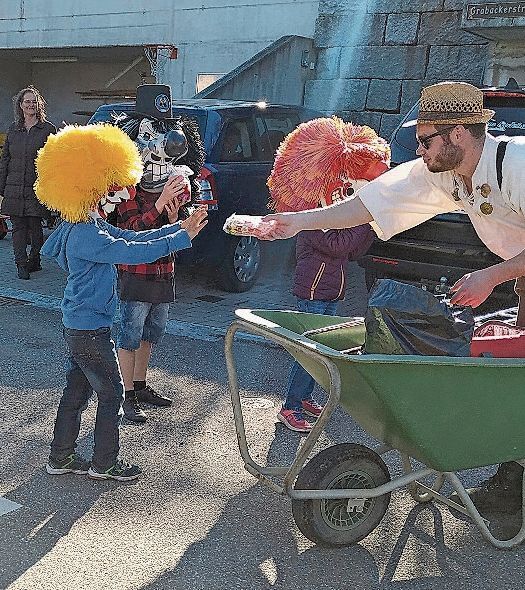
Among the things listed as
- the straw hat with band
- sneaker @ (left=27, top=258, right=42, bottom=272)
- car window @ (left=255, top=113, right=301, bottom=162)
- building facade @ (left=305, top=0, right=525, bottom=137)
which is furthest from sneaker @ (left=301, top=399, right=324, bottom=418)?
building facade @ (left=305, top=0, right=525, bottom=137)

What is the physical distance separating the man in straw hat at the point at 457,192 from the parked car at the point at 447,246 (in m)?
2.24

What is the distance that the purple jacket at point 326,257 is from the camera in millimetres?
4465

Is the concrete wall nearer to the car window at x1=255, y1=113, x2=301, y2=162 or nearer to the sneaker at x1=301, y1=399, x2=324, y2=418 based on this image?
the car window at x1=255, y1=113, x2=301, y2=162

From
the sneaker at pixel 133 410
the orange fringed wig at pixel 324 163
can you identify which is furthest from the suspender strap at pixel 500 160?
the sneaker at pixel 133 410

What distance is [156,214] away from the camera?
4480mm

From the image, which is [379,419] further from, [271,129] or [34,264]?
[34,264]

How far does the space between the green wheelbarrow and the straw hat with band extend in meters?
0.90

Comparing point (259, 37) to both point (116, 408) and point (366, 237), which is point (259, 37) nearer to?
point (366, 237)

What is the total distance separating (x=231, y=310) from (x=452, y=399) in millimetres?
4412

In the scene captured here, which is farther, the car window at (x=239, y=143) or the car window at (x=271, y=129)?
the car window at (x=271, y=129)

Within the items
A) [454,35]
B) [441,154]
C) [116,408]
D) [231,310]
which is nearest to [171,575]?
[116,408]

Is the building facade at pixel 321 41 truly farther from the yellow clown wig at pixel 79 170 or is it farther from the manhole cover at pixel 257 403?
the yellow clown wig at pixel 79 170

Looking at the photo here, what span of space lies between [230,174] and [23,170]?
6.84ft

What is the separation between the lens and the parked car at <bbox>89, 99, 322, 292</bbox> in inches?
296
